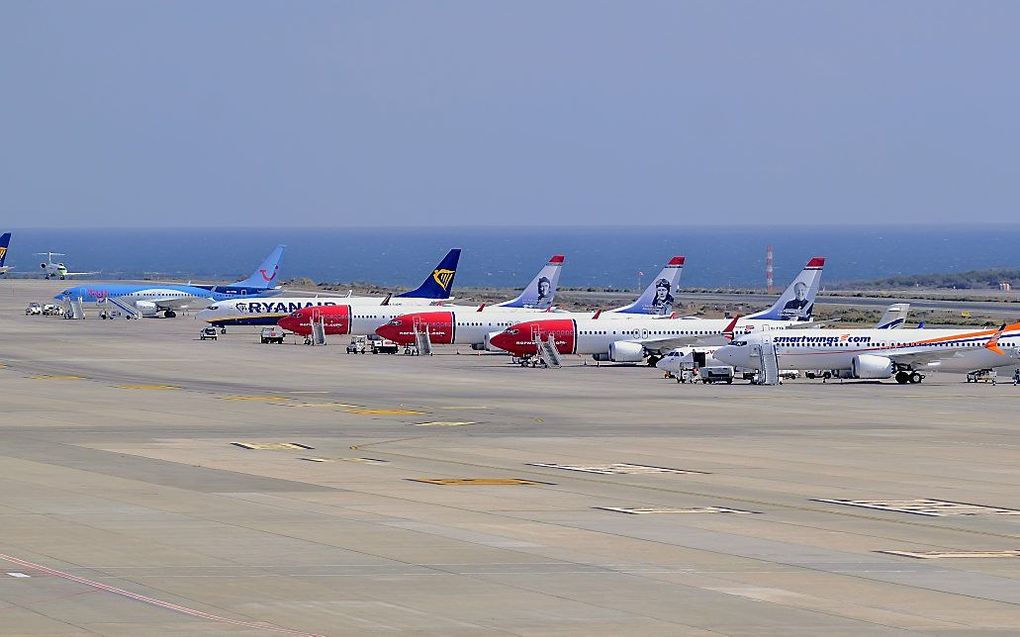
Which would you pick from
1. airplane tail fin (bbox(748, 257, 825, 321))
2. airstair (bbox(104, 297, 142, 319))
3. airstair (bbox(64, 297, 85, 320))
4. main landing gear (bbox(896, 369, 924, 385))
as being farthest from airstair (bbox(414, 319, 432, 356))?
airstair (bbox(104, 297, 142, 319))

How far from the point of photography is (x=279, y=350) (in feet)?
418

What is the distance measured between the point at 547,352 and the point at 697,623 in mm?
88652

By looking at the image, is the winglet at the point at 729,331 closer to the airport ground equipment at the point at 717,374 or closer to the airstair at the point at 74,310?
the airport ground equipment at the point at 717,374

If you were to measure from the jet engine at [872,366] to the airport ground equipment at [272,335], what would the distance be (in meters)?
52.7

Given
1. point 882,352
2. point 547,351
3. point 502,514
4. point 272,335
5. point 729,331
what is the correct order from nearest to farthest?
point 502,514 < point 882,352 < point 547,351 < point 729,331 < point 272,335

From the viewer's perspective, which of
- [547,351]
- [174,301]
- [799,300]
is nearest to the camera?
[547,351]

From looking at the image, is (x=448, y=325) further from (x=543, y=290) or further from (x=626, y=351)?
(x=543, y=290)

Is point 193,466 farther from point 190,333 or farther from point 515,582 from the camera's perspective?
point 190,333

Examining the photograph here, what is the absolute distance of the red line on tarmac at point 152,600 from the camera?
2652cm

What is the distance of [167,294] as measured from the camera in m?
182

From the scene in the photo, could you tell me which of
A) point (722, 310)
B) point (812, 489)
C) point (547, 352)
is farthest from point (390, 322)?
point (812, 489)

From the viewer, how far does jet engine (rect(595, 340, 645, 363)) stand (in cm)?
11738

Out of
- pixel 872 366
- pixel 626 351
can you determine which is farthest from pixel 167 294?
pixel 872 366

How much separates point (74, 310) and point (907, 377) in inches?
3900
